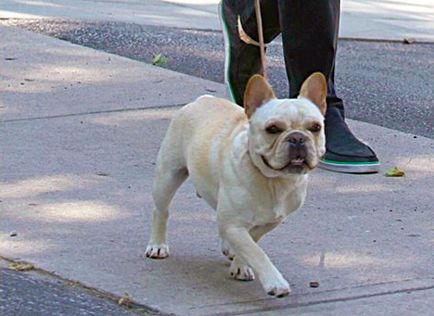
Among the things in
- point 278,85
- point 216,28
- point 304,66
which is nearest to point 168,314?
point 304,66

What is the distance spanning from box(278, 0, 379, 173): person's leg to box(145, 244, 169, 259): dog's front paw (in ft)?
5.39

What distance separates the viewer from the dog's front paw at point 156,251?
16.3 ft

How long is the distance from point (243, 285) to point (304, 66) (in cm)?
193

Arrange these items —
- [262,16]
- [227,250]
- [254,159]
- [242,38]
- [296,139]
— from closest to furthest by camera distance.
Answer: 1. [296,139]
2. [254,159]
3. [227,250]
4. [262,16]
5. [242,38]

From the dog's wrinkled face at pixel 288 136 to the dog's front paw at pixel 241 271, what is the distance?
512 mm

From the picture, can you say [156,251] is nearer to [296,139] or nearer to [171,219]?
[171,219]

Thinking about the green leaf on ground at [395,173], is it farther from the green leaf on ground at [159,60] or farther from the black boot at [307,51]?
the green leaf on ground at [159,60]

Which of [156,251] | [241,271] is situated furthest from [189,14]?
[241,271]

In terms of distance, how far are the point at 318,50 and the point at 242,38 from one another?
0.49m

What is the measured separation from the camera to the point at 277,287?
4.32m

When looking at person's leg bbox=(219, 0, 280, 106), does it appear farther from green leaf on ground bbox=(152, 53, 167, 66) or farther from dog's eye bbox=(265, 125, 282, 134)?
dog's eye bbox=(265, 125, 282, 134)

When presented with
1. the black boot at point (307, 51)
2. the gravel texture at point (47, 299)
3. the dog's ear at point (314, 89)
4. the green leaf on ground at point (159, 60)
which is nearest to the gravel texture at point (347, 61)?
the green leaf on ground at point (159, 60)

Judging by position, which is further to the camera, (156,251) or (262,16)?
(262,16)

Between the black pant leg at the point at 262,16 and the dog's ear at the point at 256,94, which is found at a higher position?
the dog's ear at the point at 256,94
